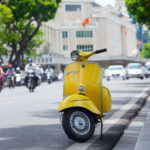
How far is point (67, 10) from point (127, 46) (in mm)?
30346

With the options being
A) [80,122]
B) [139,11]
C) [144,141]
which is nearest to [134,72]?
[139,11]

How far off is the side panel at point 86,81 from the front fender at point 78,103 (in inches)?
14.3

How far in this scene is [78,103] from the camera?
8.49 m

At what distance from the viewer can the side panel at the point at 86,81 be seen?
901 cm

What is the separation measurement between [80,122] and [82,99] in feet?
1.03

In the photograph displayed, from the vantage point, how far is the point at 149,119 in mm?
11516

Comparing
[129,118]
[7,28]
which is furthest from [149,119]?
[7,28]

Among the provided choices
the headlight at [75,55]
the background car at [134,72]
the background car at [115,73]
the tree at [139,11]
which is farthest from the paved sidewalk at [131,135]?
the background car at [115,73]

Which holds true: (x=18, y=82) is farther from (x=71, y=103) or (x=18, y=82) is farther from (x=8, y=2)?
(x=71, y=103)

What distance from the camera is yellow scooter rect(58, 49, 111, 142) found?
8.55 metres

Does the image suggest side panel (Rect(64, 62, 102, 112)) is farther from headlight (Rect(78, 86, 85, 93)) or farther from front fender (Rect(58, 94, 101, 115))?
front fender (Rect(58, 94, 101, 115))

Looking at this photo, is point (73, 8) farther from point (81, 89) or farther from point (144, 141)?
point (144, 141)

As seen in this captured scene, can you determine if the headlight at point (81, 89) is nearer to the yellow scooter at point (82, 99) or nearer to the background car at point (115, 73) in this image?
the yellow scooter at point (82, 99)

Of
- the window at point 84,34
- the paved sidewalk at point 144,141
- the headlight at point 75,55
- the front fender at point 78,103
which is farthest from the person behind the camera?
the window at point 84,34
